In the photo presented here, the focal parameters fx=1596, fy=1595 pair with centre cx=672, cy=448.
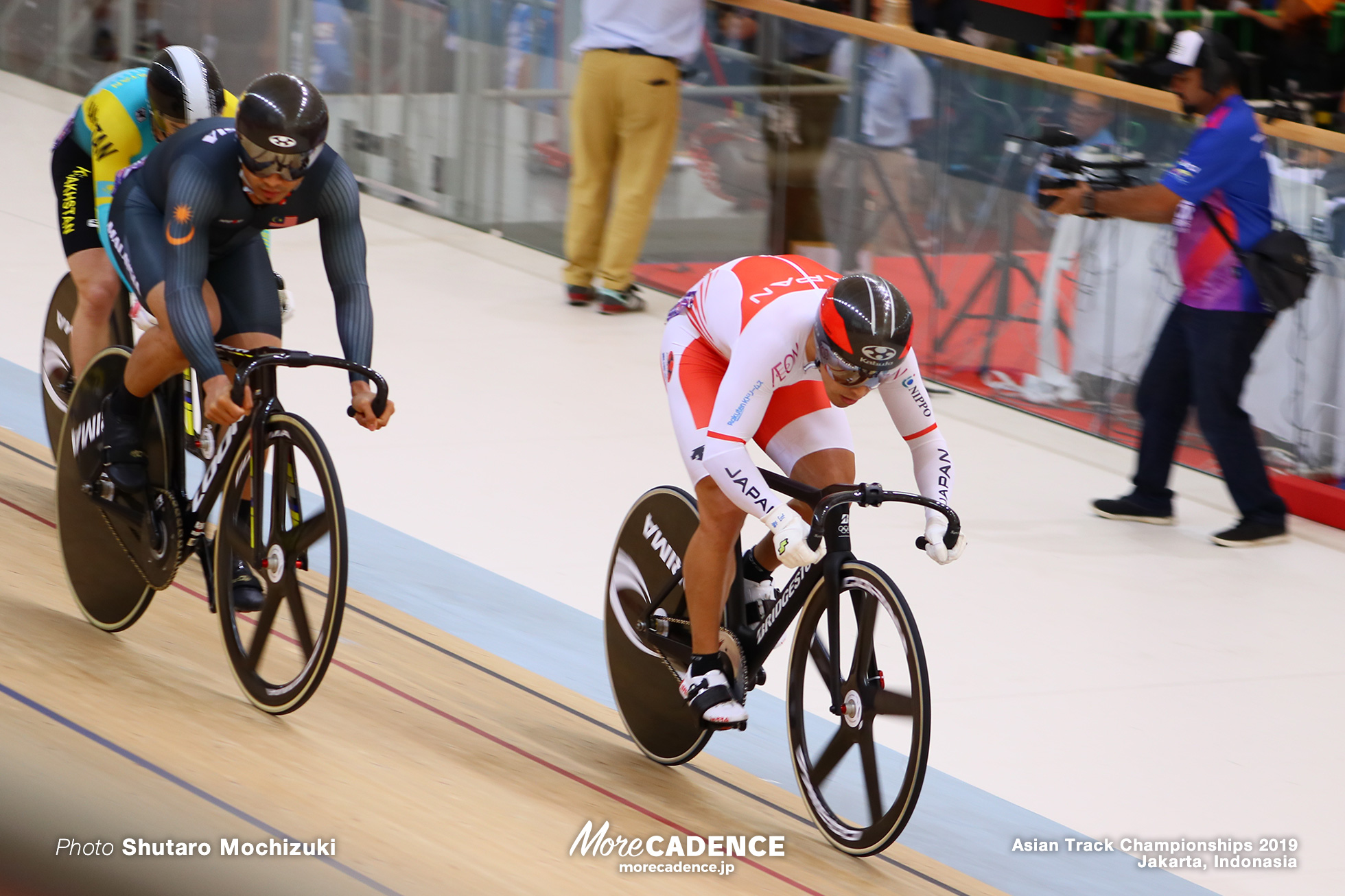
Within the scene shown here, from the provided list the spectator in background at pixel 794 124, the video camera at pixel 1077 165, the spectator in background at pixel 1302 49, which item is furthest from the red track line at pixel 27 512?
the spectator in background at pixel 1302 49

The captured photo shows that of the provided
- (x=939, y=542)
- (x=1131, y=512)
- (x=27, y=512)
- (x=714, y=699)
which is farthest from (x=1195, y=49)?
(x=27, y=512)

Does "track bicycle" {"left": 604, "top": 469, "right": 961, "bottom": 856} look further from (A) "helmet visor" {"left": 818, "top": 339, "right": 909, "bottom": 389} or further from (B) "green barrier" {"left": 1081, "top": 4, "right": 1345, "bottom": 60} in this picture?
(B) "green barrier" {"left": 1081, "top": 4, "right": 1345, "bottom": 60}

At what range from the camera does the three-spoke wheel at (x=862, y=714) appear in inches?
121

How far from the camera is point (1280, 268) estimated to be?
18.6 ft

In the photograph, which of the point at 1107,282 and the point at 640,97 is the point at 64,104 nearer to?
the point at 640,97

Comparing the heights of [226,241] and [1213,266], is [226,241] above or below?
above

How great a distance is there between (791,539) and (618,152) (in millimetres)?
5728

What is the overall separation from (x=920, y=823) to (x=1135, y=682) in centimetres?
131

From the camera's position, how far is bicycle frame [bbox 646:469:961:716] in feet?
10.3

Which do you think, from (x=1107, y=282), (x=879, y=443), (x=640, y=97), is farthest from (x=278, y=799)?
(x=640, y=97)

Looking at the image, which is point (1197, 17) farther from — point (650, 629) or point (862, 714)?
point (862, 714)

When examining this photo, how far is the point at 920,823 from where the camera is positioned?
3752 mm

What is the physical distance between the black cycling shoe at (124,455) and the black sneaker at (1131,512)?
389 centimetres

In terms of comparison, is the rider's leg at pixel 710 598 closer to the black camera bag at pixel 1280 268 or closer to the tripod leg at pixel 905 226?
the black camera bag at pixel 1280 268
